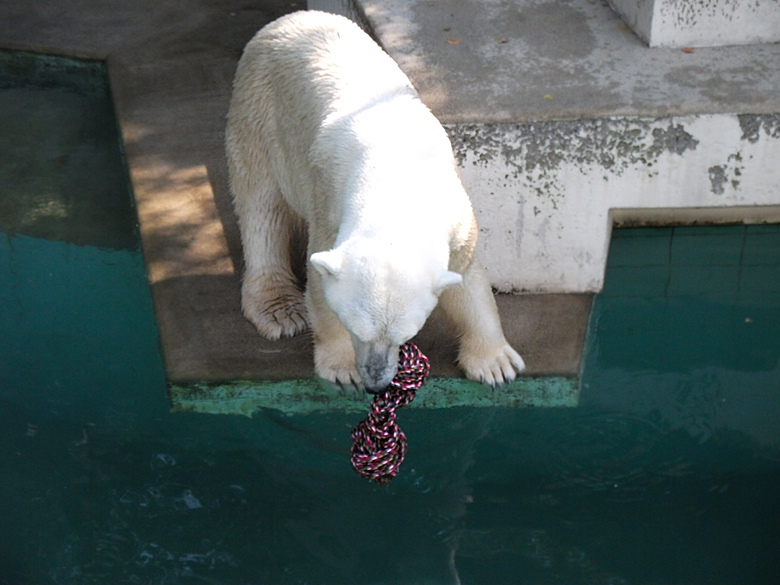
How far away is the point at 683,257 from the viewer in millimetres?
4238

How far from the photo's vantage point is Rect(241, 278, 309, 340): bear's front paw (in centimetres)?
355

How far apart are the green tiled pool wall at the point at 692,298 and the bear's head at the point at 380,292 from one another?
172 cm

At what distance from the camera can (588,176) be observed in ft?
11.5

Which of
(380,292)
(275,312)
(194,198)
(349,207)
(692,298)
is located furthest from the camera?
(194,198)

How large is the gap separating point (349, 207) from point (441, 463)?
125 centimetres

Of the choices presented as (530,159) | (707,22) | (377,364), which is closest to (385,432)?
(377,364)

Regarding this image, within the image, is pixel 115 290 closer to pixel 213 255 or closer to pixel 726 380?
pixel 213 255

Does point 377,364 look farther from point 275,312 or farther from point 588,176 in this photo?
point 588,176

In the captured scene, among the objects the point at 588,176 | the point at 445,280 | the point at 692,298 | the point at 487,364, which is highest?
the point at 445,280

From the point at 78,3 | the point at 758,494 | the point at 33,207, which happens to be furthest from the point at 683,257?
the point at 78,3

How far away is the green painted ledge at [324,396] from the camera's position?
336 centimetres

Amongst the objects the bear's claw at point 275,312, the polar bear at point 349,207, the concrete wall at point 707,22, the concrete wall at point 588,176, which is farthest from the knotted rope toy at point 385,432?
the concrete wall at point 707,22

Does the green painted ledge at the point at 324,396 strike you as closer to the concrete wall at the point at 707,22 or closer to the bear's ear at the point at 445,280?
the bear's ear at the point at 445,280

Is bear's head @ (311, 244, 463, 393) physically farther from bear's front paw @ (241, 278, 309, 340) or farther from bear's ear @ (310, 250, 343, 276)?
bear's front paw @ (241, 278, 309, 340)
